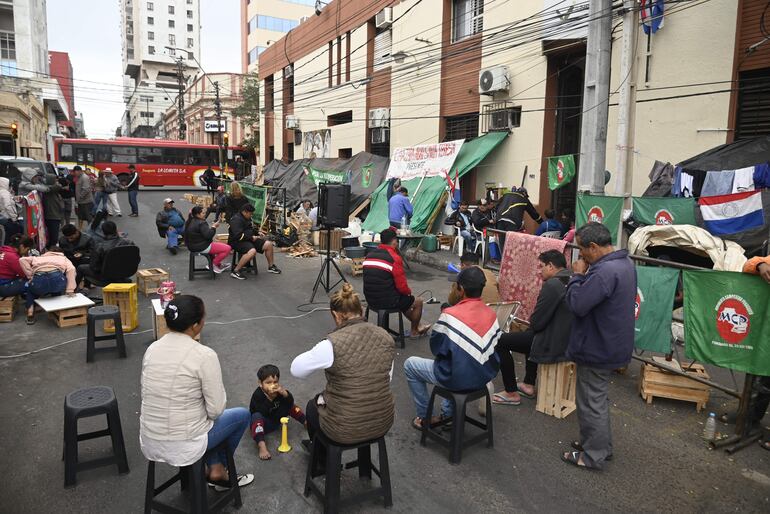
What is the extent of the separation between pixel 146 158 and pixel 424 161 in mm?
23466

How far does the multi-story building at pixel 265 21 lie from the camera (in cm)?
6275

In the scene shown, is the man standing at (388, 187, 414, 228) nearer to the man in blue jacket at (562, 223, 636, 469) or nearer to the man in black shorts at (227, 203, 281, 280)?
the man in black shorts at (227, 203, 281, 280)

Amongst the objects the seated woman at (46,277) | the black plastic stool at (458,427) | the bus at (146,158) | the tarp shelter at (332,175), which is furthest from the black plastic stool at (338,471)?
the bus at (146,158)

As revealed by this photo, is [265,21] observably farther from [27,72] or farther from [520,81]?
[520,81]

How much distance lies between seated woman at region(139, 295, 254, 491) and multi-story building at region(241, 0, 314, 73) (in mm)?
64246

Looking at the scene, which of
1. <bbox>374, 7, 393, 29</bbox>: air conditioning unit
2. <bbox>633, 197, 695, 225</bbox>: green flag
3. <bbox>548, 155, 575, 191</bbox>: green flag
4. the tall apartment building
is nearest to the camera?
<bbox>633, 197, 695, 225</bbox>: green flag

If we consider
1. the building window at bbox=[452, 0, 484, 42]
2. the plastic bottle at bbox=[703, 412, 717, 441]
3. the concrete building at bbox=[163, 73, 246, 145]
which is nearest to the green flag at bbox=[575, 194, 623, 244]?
the plastic bottle at bbox=[703, 412, 717, 441]

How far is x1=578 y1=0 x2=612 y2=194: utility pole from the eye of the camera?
8.89 m

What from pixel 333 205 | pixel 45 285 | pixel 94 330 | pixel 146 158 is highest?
pixel 146 158

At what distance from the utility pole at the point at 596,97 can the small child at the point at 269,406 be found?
676 cm

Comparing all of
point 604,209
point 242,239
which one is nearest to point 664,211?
point 604,209

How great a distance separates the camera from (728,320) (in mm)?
4918

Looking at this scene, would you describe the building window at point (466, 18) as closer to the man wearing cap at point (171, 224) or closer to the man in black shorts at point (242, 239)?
the man in black shorts at point (242, 239)

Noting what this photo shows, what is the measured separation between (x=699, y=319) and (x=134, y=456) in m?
5.27
